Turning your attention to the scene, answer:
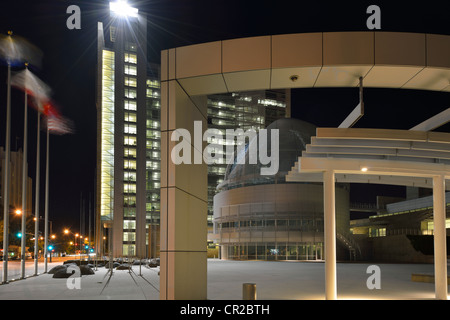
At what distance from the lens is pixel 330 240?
15133mm

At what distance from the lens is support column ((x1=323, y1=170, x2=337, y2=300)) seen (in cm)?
1488

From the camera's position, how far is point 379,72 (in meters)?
12.5

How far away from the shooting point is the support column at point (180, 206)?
12.9m

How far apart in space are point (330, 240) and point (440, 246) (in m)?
3.79

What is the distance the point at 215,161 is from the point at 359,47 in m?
111

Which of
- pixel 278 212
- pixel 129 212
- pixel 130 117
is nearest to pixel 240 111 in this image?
pixel 130 117

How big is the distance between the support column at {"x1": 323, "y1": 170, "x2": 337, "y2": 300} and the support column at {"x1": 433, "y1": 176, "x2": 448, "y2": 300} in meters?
3.53

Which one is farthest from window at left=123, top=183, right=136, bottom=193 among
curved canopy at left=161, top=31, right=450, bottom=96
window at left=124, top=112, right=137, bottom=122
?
curved canopy at left=161, top=31, right=450, bottom=96

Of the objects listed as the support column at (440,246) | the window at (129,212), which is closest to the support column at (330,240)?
the support column at (440,246)

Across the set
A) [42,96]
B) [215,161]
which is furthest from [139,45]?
[42,96]

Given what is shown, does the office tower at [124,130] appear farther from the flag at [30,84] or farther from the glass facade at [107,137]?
the flag at [30,84]

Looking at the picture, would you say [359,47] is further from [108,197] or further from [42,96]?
[108,197]

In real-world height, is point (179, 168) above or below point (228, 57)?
below

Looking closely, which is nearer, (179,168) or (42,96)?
(179,168)
